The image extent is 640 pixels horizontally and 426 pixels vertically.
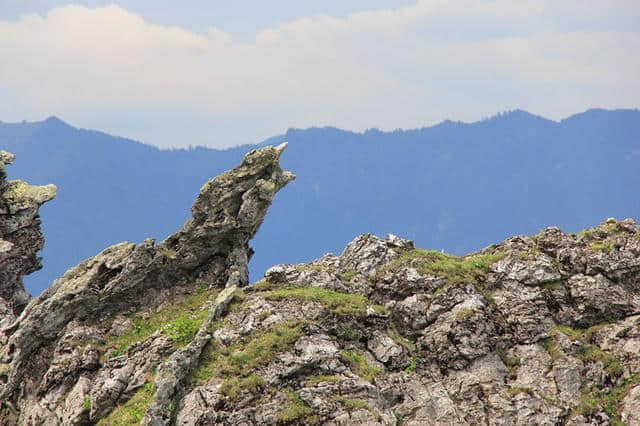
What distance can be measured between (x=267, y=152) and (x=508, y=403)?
21.0 meters

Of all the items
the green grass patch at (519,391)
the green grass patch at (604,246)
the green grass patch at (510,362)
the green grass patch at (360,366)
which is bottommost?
the green grass patch at (519,391)

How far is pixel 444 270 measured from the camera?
4197 cm

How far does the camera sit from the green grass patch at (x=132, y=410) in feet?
108

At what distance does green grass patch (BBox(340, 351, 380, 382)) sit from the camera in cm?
3543

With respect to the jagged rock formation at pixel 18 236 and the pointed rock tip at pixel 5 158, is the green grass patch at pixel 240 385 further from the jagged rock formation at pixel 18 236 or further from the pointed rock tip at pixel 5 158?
the pointed rock tip at pixel 5 158

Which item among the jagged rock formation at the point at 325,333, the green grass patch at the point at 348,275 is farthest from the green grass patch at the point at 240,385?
the green grass patch at the point at 348,275

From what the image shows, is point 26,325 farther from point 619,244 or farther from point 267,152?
point 619,244

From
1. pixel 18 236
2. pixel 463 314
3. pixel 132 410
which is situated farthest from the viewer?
pixel 18 236

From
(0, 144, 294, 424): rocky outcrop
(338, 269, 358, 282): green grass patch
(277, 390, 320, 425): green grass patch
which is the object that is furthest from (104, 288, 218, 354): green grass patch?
(338, 269, 358, 282): green grass patch

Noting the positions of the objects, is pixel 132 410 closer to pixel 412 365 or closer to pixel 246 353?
pixel 246 353

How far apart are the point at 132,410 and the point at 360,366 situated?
11341 mm

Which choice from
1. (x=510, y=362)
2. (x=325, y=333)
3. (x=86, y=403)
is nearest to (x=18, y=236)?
(x=86, y=403)

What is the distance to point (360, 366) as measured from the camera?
118ft

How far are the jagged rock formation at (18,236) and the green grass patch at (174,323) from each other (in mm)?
12833
